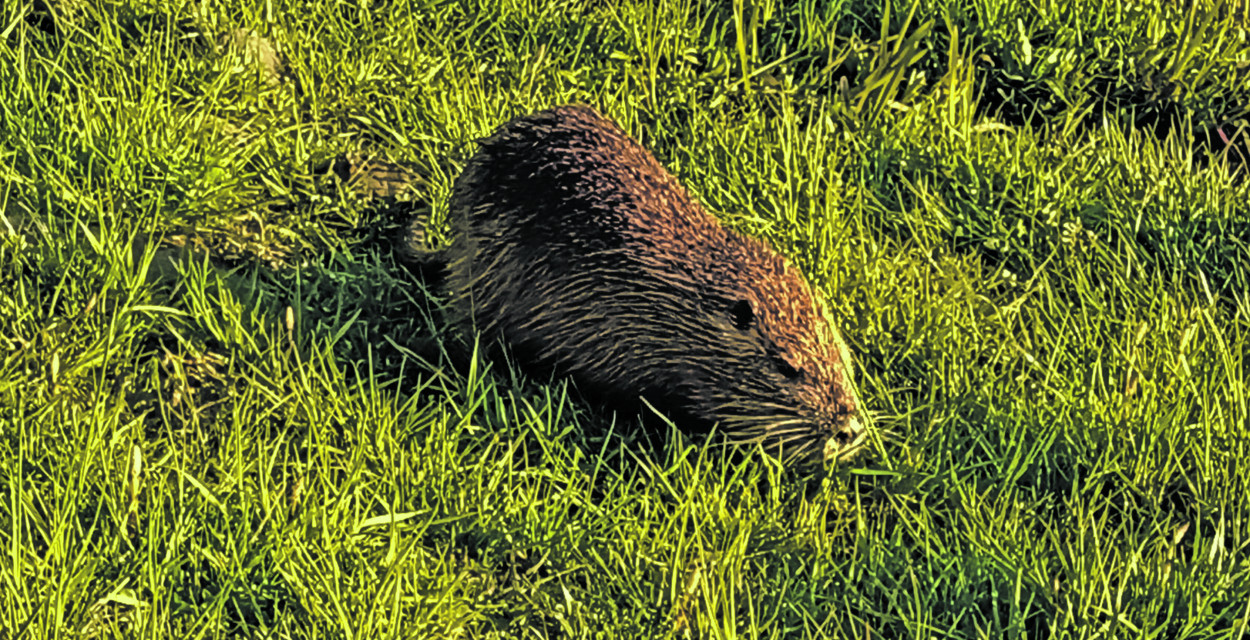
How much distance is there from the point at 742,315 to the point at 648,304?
0.26 meters

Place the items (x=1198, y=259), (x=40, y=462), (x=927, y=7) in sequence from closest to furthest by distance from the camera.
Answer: (x=40, y=462)
(x=1198, y=259)
(x=927, y=7)

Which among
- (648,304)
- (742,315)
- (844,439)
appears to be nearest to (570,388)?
(648,304)

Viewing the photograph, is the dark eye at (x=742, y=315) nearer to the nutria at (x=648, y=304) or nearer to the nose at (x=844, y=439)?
the nutria at (x=648, y=304)

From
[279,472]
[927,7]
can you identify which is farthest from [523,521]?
[927,7]

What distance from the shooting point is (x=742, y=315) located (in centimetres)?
319

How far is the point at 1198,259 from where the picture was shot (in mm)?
3984

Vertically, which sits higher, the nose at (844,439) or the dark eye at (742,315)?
the dark eye at (742,315)

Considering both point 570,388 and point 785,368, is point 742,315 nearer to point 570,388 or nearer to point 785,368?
point 785,368

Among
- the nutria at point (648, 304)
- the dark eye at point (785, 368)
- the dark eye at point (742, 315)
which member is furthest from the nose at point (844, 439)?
the dark eye at point (742, 315)

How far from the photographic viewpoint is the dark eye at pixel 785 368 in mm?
3170

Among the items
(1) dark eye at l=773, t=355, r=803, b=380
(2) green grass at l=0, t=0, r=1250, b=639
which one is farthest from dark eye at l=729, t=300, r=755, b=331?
(2) green grass at l=0, t=0, r=1250, b=639

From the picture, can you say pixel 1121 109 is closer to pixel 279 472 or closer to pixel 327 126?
pixel 327 126

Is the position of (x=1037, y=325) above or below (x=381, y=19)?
below

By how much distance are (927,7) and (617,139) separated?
1826 mm
